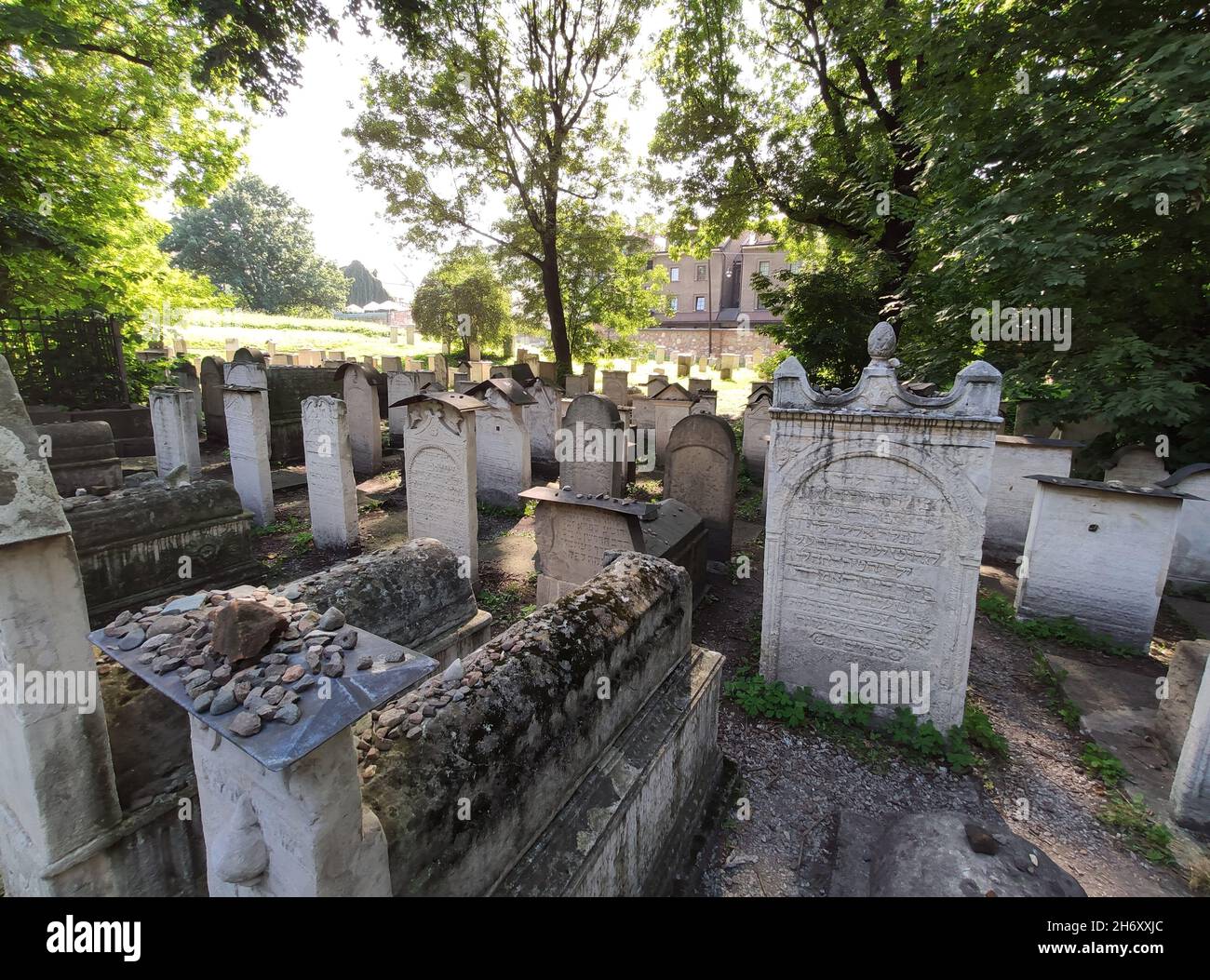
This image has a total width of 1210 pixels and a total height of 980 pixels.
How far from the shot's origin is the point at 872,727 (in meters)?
4.69

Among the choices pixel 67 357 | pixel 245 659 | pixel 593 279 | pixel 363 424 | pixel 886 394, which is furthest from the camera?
pixel 593 279

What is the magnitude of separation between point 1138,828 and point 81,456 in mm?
11926

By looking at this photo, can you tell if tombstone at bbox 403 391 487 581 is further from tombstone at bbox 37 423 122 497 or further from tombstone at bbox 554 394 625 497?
tombstone at bbox 37 423 122 497

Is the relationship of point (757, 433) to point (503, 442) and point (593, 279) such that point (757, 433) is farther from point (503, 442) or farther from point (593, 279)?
point (593, 279)

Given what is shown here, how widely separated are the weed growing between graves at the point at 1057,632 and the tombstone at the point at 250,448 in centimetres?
1020

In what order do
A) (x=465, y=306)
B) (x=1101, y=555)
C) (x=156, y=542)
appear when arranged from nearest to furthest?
(x=156, y=542)
(x=1101, y=555)
(x=465, y=306)

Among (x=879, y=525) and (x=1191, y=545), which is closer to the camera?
(x=879, y=525)

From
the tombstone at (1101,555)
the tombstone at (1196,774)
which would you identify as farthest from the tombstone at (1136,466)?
the tombstone at (1196,774)

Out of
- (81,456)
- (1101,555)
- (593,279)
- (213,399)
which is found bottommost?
(1101,555)

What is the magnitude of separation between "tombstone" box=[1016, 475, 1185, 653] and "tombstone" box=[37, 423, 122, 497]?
1139 cm

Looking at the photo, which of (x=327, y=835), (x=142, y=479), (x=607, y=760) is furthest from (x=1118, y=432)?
(x=142, y=479)

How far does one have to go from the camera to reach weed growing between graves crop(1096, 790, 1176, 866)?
3.48 m

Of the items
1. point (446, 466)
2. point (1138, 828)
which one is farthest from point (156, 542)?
point (1138, 828)

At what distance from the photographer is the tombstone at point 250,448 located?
8211 mm
